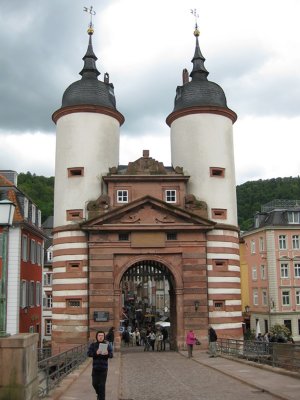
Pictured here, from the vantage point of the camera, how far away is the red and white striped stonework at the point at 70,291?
3219 centimetres

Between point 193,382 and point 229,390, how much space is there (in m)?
2.40

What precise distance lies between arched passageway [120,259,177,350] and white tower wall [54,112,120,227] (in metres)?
5.64

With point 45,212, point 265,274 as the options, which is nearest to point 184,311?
point 265,274

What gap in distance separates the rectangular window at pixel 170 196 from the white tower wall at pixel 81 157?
169 inches

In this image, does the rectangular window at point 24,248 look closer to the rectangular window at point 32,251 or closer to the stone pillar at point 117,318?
the rectangular window at point 32,251

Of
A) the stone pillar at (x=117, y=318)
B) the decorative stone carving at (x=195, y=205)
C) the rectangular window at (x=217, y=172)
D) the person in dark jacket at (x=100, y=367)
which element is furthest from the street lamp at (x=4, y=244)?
the rectangular window at (x=217, y=172)

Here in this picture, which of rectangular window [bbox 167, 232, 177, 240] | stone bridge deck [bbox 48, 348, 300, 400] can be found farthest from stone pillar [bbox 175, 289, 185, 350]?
stone bridge deck [bbox 48, 348, 300, 400]

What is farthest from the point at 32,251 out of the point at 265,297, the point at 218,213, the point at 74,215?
the point at 265,297

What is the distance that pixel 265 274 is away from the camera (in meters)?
58.6

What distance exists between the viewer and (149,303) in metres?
94.1

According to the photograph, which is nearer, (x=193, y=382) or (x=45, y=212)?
(x=193, y=382)

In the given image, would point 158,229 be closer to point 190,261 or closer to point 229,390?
point 190,261

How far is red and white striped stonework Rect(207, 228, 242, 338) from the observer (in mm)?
32594

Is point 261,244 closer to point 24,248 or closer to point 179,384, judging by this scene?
Result: point 24,248
